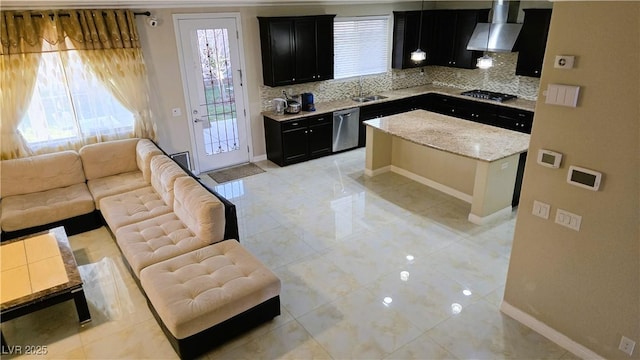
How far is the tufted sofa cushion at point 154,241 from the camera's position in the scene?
3.61 meters

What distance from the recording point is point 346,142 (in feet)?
24.7

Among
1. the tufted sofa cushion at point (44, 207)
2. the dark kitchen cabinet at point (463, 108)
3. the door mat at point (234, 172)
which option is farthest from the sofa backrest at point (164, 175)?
the dark kitchen cabinet at point (463, 108)

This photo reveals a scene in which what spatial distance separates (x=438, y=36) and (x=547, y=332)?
6.51m

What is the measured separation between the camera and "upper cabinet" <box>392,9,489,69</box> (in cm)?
770

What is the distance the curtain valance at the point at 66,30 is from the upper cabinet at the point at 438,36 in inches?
193

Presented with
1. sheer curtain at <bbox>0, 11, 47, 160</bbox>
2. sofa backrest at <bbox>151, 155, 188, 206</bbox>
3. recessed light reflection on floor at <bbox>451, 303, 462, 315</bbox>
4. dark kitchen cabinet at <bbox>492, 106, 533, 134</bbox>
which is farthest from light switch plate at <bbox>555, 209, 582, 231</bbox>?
sheer curtain at <bbox>0, 11, 47, 160</bbox>

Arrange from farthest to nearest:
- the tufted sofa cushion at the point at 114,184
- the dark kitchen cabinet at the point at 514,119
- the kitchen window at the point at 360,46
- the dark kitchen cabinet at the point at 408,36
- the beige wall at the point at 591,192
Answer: the dark kitchen cabinet at the point at 408,36
the kitchen window at the point at 360,46
the dark kitchen cabinet at the point at 514,119
the tufted sofa cushion at the point at 114,184
the beige wall at the point at 591,192

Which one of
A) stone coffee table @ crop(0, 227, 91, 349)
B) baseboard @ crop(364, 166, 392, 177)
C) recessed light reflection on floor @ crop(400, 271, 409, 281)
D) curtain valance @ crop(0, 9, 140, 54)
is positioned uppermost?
curtain valance @ crop(0, 9, 140, 54)

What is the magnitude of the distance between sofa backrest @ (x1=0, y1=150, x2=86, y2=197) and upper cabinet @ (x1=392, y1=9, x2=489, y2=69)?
606 centimetres

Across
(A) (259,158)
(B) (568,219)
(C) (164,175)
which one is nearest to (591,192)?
(B) (568,219)

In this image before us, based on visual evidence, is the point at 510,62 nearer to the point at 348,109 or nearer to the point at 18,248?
the point at 348,109

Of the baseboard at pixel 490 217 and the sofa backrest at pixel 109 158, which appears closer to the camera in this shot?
the baseboard at pixel 490 217

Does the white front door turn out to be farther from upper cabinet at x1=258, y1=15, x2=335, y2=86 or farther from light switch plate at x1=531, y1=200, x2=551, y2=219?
light switch plate at x1=531, y1=200, x2=551, y2=219

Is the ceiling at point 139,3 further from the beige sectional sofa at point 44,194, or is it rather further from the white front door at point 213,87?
the beige sectional sofa at point 44,194
